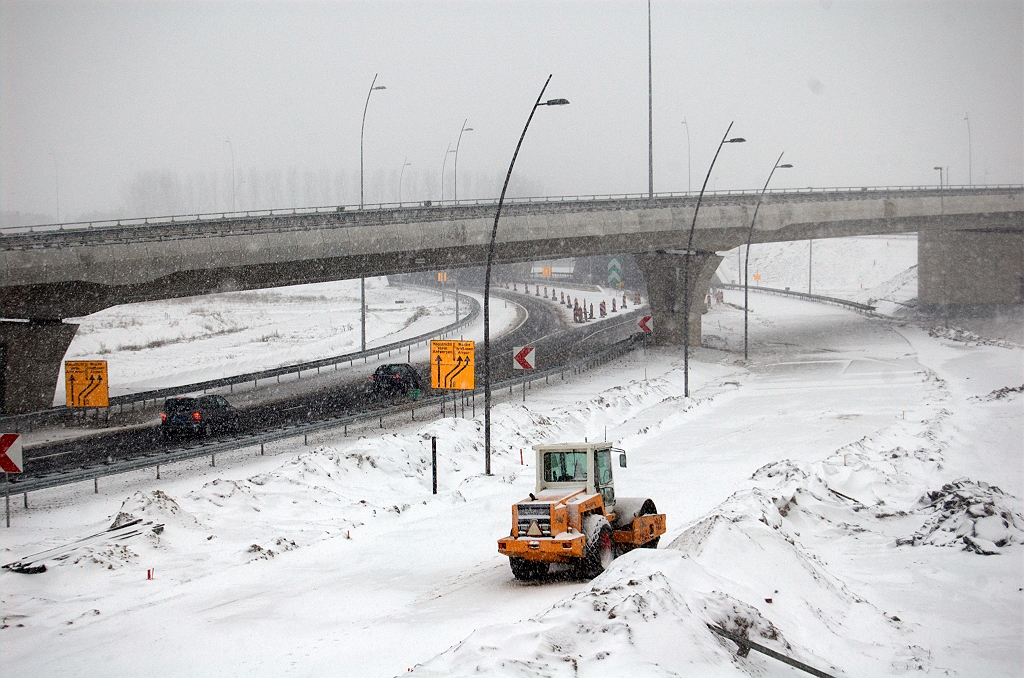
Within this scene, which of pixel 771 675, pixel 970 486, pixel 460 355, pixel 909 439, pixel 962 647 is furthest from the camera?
pixel 460 355

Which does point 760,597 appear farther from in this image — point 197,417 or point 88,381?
point 88,381

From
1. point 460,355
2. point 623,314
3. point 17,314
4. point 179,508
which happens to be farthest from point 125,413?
point 623,314

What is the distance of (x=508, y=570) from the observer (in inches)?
583

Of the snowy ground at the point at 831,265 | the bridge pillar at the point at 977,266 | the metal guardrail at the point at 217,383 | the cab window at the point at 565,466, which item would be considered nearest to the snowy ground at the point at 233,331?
the metal guardrail at the point at 217,383

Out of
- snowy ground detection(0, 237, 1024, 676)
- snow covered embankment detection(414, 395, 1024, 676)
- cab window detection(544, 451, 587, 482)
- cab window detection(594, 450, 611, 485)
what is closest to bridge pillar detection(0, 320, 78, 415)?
snowy ground detection(0, 237, 1024, 676)

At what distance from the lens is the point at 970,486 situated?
17031 mm

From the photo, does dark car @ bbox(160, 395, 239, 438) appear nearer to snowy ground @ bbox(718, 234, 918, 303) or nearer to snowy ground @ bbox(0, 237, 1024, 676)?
snowy ground @ bbox(0, 237, 1024, 676)

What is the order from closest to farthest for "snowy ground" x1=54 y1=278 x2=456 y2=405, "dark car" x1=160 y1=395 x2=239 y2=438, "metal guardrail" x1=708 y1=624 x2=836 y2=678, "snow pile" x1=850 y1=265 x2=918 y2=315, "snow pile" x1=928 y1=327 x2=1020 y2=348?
"metal guardrail" x1=708 y1=624 x2=836 y2=678, "dark car" x1=160 y1=395 x2=239 y2=438, "snowy ground" x1=54 y1=278 x2=456 y2=405, "snow pile" x1=928 y1=327 x2=1020 y2=348, "snow pile" x1=850 y1=265 x2=918 y2=315

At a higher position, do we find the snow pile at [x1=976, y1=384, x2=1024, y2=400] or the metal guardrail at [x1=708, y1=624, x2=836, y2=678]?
→ the metal guardrail at [x1=708, y1=624, x2=836, y2=678]

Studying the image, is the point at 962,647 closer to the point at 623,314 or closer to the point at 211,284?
the point at 211,284

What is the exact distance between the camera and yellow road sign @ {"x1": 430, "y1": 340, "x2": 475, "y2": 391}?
1122 inches

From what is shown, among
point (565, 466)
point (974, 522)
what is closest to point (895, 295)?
point (974, 522)

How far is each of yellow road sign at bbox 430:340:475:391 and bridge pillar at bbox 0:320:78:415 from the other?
17633 millimetres

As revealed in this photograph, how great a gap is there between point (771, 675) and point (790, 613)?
2231 millimetres
